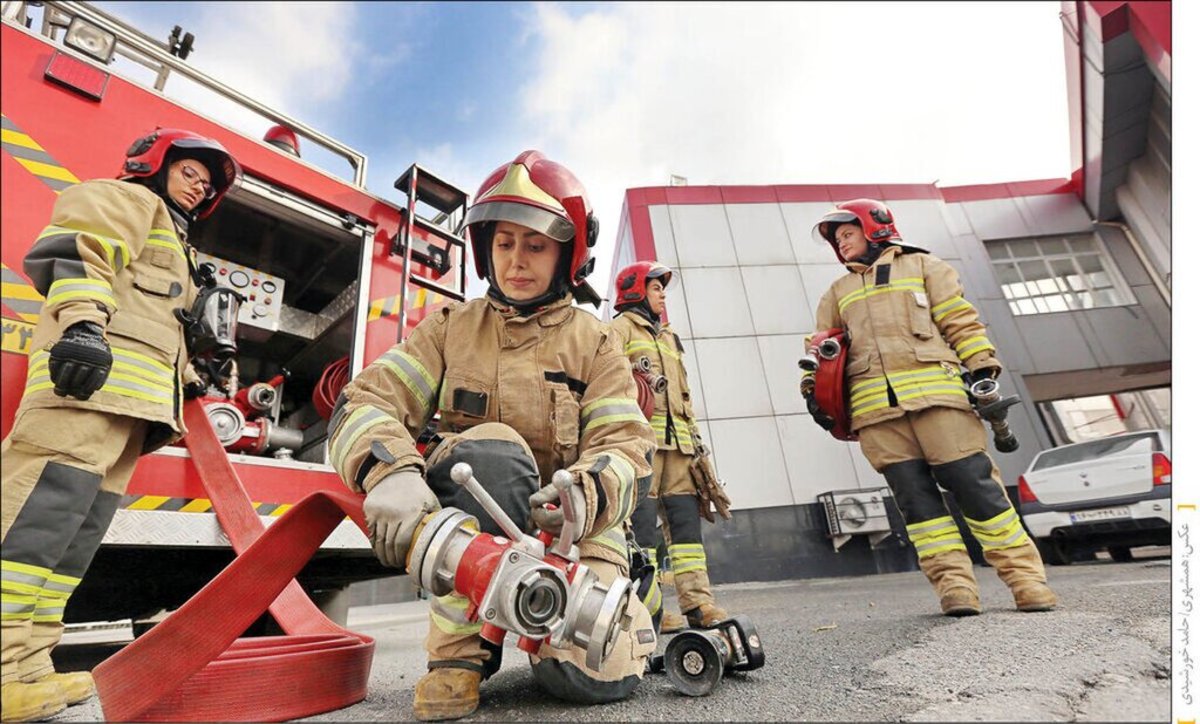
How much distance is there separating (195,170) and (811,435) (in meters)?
6.68

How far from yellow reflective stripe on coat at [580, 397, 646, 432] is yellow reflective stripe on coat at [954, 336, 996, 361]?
1777mm

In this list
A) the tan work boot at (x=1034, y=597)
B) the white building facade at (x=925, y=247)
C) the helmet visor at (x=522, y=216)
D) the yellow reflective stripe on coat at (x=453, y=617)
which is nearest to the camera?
the yellow reflective stripe on coat at (x=453, y=617)

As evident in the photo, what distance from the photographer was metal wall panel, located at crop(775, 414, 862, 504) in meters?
6.87

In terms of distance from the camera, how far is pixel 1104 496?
335 cm

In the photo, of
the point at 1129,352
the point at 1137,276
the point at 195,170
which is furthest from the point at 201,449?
the point at 1137,276

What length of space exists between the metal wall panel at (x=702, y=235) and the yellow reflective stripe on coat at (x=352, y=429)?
Result: 686cm

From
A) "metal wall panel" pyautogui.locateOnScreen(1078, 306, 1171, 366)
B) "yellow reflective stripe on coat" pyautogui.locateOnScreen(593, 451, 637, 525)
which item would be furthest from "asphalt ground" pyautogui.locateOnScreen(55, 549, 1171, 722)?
"metal wall panel" pyautogui.locateOnScreen(1078, 306, 1171, 366)

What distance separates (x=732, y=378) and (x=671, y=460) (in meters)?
4.36

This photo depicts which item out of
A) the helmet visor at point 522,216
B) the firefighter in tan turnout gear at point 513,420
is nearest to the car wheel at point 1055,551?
the firefighter in tan turnout gear at point 513,420

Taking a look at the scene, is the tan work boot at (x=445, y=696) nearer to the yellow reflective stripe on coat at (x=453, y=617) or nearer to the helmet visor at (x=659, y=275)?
the yellow reflective stripe on coat at (x=453, y=617)

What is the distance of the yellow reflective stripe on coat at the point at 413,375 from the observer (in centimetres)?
151

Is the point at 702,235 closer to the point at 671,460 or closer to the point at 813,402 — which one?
the point at 671,460

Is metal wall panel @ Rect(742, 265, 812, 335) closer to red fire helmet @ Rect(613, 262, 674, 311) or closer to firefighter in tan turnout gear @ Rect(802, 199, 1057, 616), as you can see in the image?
red fire helmet @ Rect(613, 262, 674, 311)

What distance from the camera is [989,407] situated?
7.68 feet
